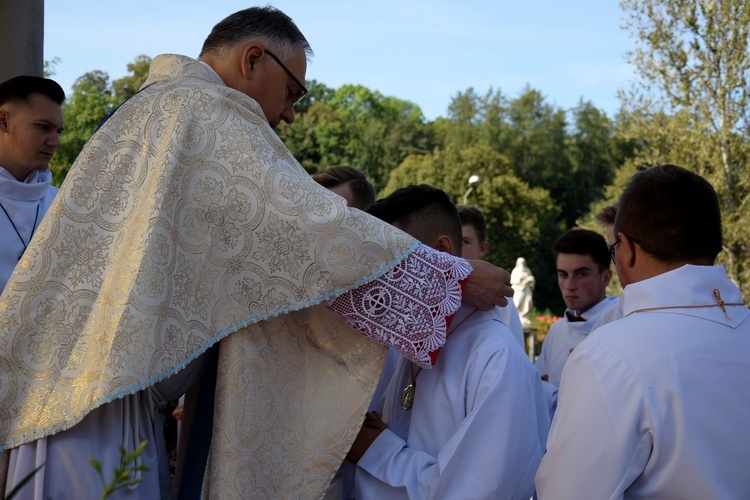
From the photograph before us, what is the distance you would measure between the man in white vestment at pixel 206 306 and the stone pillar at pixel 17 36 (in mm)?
3023

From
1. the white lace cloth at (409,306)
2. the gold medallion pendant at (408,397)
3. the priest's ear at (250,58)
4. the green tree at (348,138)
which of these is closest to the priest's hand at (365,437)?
the gold medallion pendant at (408,397)

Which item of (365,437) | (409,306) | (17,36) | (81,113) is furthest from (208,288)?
(81,113)

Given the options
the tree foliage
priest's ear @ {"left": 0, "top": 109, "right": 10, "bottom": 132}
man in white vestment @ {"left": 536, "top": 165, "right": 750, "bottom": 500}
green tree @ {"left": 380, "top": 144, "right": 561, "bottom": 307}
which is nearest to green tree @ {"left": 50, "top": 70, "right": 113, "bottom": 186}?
the tree foliage

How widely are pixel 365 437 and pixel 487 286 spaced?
71 centimetres

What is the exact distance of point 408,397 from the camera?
339 cm

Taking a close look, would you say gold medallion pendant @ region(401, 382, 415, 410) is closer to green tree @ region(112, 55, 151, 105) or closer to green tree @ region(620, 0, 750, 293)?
green tree @ region(620, 0, 750, 293)

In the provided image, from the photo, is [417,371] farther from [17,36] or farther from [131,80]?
[131,80]

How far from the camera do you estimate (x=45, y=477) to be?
2811mm

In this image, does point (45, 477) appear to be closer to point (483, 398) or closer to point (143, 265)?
point (143, 265)

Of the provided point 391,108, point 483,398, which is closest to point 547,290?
point 391,108

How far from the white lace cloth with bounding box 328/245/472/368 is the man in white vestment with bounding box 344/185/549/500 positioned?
0.22m

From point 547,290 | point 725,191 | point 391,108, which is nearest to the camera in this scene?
point 725,191

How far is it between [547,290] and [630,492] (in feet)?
167

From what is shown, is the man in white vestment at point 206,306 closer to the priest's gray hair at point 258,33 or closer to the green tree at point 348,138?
the priest's gray hair at point 258,33
